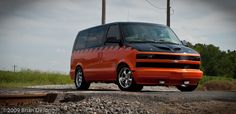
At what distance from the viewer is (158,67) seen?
13273mm

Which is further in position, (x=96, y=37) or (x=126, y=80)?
(x=96, y=37)

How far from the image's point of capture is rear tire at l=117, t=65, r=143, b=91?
1338cm

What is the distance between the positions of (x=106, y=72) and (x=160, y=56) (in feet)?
6.72

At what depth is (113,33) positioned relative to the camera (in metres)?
14.8

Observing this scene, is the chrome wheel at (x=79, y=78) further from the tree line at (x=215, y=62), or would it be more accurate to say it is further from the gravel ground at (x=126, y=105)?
the tree line at (x=215, y=62)

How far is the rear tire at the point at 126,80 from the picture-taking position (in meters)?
13.4

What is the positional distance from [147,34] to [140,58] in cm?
135

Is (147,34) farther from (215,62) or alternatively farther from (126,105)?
(215,62)

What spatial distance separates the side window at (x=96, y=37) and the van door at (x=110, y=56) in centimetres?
40

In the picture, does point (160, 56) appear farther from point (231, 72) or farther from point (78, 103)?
point (231, 72)

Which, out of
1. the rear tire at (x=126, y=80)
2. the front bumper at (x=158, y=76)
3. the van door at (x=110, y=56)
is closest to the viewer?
the front bumper at (x=158, y=76)

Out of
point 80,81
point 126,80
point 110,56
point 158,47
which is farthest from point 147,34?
Result: point 80,81

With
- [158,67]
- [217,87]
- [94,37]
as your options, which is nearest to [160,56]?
[158,67]

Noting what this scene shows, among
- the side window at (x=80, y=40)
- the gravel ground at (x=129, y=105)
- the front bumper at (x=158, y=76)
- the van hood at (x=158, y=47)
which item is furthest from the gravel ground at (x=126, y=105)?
the side window at (x=80, y=40)
